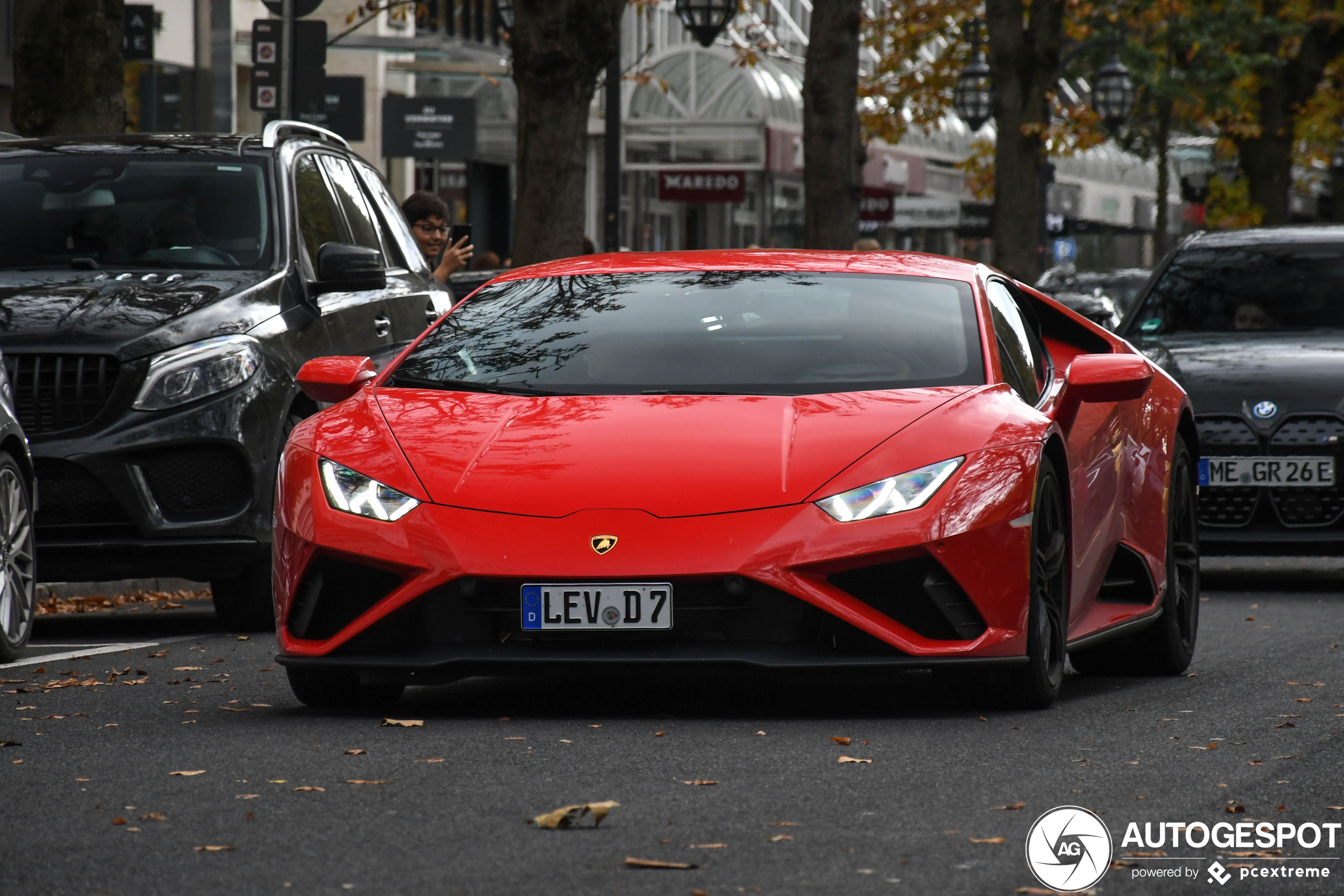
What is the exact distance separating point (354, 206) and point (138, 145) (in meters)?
1.16

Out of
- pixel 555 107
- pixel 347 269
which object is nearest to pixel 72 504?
pixel 347 269

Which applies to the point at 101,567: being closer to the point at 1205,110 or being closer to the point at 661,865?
the point at 661,865

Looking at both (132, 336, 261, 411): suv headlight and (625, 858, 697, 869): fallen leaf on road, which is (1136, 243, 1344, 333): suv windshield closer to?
(132, 336, 261, 411): suv headlight

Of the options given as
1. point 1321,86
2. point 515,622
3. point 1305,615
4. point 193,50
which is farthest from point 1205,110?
point 515,622

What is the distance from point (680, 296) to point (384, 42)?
25834mm

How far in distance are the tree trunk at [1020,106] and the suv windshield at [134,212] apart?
59.1ft

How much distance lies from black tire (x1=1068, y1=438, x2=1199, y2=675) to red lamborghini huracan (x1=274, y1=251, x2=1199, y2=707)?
2.32 feet

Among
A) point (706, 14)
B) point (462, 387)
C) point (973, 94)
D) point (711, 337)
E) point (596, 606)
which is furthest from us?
point (973, 94)

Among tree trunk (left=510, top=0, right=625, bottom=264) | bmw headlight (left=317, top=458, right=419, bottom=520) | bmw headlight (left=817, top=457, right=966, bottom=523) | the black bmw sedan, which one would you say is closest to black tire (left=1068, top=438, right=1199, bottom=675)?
bmw headlight (left=817, top=457, right=966, bottom=523)

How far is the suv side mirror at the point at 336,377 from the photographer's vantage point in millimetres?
7703

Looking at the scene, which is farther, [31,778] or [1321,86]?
[1321,86]

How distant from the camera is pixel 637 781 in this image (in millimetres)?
5629

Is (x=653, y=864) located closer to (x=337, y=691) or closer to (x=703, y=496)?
(x=703, y=496)

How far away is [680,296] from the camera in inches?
305
